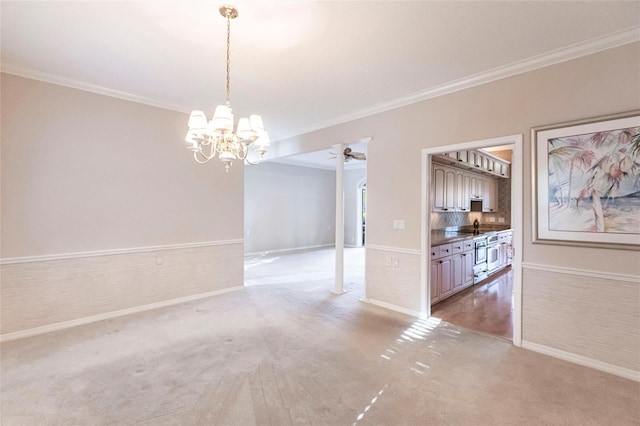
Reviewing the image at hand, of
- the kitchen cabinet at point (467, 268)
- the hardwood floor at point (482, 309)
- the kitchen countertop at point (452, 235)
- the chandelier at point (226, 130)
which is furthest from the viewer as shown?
the kitchen cabinet at point (467, 268)

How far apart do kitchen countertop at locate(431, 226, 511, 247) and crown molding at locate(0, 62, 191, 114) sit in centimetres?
418

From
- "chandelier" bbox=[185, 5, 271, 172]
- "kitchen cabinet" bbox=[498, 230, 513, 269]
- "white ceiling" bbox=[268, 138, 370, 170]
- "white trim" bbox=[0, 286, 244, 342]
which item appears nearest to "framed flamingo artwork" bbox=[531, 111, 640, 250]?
"chandelier" bbox=[185, 5, 271, 172]

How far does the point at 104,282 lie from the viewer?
3666 millimetres

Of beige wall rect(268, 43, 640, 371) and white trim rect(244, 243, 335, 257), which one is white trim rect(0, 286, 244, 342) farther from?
white trim rect(244, 243, 335, 257)

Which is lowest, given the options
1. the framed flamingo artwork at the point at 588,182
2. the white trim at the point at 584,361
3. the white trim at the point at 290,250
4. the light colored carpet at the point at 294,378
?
the light colored carpet at the point at 294,378

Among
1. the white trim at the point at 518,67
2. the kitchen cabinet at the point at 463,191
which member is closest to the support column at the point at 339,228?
the white trim at the point at 518,67

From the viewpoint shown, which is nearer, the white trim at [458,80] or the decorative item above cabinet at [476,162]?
the white trim at [458,80]

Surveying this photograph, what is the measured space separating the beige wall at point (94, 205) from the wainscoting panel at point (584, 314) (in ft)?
13.6

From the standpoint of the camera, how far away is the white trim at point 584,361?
7.84 feet

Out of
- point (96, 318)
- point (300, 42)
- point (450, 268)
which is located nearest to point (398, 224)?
point (450, 268)

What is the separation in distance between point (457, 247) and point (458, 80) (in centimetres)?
253

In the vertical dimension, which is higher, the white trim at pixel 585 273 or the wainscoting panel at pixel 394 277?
the white trim at pixel 585 273

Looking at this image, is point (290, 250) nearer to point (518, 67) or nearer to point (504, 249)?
point (504, 249)

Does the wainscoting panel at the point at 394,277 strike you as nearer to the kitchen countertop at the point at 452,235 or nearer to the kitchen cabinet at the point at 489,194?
the kitchen countertop at the point at 452,235
